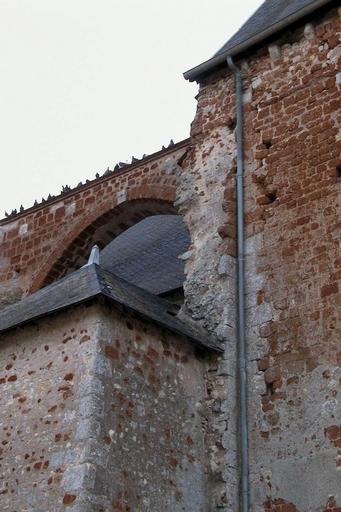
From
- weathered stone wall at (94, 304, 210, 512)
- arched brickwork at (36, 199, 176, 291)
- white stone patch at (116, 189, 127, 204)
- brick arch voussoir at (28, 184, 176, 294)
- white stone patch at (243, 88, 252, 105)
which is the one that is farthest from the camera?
arched brickwork at (36, 199, 176, 291)

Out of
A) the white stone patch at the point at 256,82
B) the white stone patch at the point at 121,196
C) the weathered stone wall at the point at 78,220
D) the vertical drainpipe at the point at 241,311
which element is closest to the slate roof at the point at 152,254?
the weathered stone wall at the point at 78,220

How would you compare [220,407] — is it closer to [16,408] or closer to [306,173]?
[16,408]

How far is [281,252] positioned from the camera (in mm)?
7758

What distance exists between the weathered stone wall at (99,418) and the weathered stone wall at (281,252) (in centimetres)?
41

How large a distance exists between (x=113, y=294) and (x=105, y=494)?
1607 millimetres

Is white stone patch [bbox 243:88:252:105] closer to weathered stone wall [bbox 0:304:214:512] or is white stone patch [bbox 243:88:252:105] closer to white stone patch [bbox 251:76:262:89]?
white stone patch [bbox 251:76:262:89]

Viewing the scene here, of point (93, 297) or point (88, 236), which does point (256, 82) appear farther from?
point (88, 236)

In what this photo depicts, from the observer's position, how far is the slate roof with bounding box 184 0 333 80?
8406 mm

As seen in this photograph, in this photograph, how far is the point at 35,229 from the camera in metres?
12.4

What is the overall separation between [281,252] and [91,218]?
180 inches

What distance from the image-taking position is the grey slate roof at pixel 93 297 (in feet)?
22.8

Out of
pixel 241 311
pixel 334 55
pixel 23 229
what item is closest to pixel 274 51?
pixel 334 55

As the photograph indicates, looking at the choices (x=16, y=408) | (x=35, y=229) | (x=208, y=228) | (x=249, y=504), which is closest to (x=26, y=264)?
(x=35, y=229)

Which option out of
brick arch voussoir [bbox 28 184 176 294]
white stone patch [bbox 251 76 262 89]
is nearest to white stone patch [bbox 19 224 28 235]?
brick arch voussoir [bbox 28 184 176 294]
